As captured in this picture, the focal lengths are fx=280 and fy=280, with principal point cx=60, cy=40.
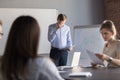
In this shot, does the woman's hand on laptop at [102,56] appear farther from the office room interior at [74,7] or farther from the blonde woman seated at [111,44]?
the office room interior at [74,7]

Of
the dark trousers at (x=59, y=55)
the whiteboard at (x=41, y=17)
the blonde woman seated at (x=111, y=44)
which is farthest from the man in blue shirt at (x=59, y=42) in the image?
the blonde woman seated at (x=111, y=44)

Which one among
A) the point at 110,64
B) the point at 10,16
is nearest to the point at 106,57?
the point at 110,64

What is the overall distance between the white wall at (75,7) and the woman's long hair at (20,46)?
4.63 m

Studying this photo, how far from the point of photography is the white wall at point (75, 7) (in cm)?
625

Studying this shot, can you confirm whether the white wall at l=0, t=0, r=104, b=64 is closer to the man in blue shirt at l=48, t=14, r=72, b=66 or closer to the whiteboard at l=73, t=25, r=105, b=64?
the whiteboard at l=73, t=25, r=105, b=64

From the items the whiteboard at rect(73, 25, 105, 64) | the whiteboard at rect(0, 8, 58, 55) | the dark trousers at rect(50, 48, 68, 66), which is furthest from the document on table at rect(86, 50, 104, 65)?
the whiteboard at rect(0, 8, 58, 55)

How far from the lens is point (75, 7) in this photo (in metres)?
6.77

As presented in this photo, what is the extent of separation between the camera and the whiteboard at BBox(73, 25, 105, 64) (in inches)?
235

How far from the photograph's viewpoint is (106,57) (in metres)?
3.16

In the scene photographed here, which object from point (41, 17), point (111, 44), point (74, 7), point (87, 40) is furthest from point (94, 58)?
point (74, 7)

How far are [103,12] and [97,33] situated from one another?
46.5 inches

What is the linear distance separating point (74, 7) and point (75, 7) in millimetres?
27

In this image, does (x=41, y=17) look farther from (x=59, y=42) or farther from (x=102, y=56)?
(x=102, y=56)

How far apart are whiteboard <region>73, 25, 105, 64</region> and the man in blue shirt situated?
0.65 metres
